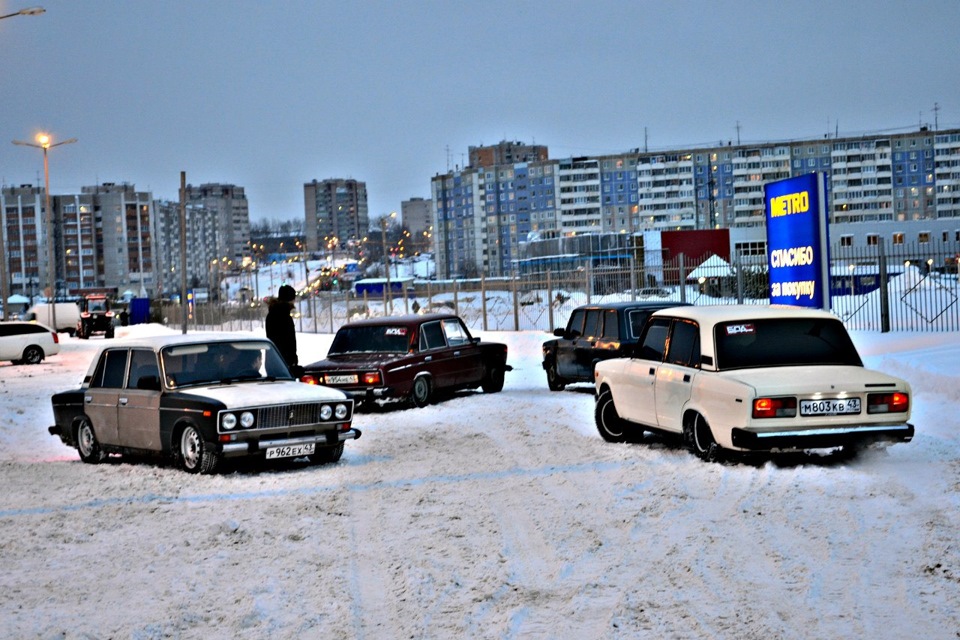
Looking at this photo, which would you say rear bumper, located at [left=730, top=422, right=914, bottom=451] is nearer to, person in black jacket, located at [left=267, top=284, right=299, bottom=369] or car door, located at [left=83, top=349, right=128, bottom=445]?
car door, located at [left=83, top=349, right=128, bottom=445]

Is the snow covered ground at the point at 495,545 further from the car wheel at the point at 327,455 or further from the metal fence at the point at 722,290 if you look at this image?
the metal fence at the point at 722,290

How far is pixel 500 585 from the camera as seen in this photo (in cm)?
724

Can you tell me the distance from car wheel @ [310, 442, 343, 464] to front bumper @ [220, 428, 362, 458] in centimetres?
11

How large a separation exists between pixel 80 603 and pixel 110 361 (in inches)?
279

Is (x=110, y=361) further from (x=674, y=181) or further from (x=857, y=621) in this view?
(x=674, y=181)

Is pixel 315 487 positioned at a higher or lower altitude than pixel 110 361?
lower

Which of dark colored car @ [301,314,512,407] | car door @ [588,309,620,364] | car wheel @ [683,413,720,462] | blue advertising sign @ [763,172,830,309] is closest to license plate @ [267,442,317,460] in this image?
car wheel @ [683,413,720,462]

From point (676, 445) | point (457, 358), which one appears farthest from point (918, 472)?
point (457, 358)

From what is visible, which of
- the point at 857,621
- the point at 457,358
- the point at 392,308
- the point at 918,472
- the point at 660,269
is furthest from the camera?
the point at 392,308

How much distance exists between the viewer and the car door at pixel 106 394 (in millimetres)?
13406

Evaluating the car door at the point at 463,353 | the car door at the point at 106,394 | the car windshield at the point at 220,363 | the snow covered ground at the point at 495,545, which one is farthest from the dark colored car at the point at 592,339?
the car door at the point at 106,394

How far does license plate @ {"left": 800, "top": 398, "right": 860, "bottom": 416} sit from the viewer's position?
10.8m

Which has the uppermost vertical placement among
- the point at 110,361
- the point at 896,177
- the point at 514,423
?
the point at 896,177

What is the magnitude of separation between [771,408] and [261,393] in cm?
512
